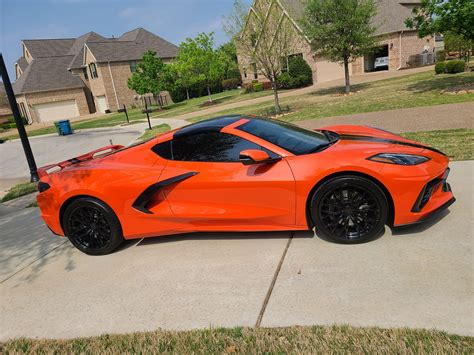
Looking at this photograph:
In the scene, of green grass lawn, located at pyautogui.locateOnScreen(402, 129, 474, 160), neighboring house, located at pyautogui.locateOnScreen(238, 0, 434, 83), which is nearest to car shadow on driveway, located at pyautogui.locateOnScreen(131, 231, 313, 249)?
green grass lawn, located at pyautogui.locateOnScreen(402, 129, 474, 160)

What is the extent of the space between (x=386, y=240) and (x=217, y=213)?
1.72m

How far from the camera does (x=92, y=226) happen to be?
4191 mm

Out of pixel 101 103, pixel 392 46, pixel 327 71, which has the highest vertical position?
pixel 392 46

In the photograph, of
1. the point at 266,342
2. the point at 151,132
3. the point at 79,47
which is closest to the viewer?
the point at 266,342

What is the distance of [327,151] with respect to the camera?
3600mm

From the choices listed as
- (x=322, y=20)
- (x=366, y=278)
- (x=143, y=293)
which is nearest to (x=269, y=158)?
(x=366, y=278)

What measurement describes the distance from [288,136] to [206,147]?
93cm

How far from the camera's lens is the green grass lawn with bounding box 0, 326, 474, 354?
7.38 feet

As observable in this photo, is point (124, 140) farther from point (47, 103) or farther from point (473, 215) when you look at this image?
point (47, 103)

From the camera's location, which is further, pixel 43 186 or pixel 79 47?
pixel 79 47

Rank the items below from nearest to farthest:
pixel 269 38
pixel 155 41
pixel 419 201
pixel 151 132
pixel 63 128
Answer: pixel 419 201 → pixel 269 38 → pixel 151 132 → pixel 63 128 → pixel 155 41

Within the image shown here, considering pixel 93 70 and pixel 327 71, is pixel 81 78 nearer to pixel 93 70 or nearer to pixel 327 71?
pixel 93 70

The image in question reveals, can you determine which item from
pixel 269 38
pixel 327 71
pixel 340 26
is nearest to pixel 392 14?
pixel 327 71

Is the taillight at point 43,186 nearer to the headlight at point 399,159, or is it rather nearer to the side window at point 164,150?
the side window at point 164,150
